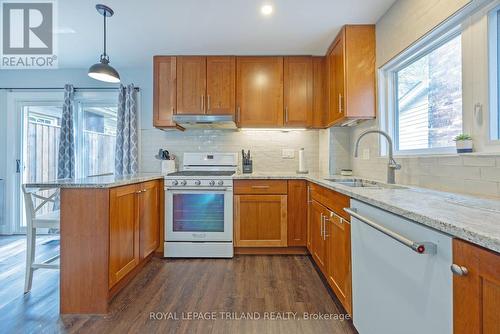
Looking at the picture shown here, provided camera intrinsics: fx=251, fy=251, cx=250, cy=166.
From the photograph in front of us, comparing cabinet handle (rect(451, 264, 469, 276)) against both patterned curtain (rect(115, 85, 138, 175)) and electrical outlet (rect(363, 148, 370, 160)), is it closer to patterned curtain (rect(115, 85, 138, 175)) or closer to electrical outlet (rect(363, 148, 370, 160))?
A: electrical outlet (rect(363, 148, 370, 160))

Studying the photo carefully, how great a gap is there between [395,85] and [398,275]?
6.15 ft

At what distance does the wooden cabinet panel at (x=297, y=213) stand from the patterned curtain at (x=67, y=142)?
117 inches

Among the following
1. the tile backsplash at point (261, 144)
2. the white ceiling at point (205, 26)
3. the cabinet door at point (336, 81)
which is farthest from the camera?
the tile backsplash at point (261, 144)

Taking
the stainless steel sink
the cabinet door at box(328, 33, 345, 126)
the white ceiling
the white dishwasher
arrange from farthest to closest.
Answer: the cabinet door at box(328, 33, 345, 126)
the white ceiling
the stainless steel sink
the white dishwasher

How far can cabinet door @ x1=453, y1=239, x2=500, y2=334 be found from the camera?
→ 0.61m

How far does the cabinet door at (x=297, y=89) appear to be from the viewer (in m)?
3.12

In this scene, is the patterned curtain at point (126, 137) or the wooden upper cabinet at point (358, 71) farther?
the patterned curtain at point (126, 137)

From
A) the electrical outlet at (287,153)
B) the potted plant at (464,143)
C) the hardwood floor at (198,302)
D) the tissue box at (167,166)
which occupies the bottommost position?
the hardwood floor at (198,302)

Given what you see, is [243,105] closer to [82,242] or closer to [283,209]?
[283,209]

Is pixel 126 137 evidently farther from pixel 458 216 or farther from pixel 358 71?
pixel 458 216

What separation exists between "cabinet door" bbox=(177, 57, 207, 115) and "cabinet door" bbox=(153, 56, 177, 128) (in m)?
0.08

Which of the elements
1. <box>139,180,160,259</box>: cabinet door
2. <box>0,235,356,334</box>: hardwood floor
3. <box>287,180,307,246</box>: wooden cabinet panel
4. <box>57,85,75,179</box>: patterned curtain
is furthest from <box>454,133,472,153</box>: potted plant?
<box>57,85,75,179</box>: patterned curtain

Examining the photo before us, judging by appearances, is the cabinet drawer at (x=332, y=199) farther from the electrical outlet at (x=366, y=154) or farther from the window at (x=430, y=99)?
the window at (x=430, y=99)

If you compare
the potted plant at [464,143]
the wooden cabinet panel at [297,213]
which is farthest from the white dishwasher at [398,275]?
the wooden cabinet panel at [297,213]
